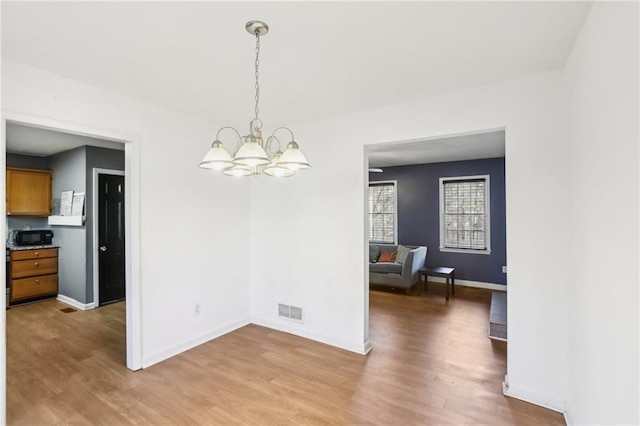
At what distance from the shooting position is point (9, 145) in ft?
16.0

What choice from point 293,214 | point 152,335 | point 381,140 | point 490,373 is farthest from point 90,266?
point 490,373

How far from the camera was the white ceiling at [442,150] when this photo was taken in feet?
15.4

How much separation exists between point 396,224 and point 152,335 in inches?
211

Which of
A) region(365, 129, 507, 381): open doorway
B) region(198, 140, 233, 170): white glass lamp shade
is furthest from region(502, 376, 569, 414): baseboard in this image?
region(198, 140, 233, 170): white glass lamp shade

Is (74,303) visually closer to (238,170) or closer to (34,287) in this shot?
(34,287)

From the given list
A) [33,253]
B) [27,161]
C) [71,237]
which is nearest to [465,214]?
[71,237]

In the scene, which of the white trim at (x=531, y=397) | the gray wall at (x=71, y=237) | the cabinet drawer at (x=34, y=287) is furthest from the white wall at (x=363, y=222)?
the cabinet drawer at (x=34, y=287)

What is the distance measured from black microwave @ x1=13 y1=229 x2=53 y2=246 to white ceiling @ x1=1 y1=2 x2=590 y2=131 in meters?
4.12

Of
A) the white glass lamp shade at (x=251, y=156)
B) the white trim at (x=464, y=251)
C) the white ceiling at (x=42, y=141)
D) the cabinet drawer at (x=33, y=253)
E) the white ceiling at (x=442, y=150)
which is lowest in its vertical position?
the white trim at (x=464, y=251)

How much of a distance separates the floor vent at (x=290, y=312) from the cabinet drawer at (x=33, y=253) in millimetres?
4203

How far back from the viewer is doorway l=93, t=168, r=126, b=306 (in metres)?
4.89

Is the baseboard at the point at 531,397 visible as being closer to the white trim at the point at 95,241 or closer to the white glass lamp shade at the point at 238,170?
the white glass lamp shade at the point at 238,170

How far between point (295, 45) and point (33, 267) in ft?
18.7

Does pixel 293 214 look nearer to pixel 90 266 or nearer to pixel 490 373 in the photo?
pixel 490 373
